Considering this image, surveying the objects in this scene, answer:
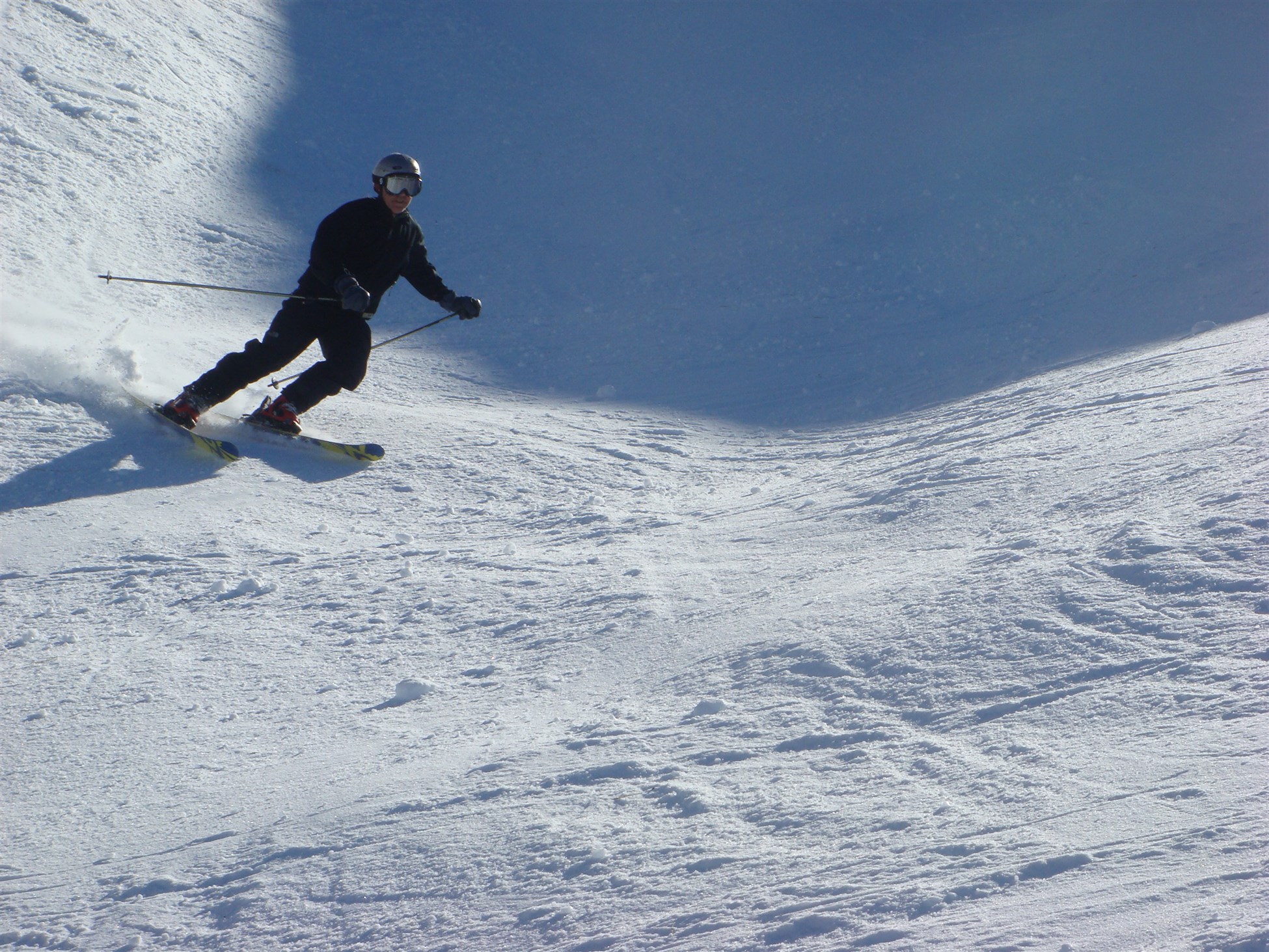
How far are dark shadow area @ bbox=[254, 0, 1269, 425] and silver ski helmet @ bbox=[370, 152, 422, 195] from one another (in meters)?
2.25

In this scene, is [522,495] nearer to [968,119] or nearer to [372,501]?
[372,501]

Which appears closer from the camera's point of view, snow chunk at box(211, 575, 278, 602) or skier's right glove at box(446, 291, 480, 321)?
snow chunk at box(211, 575, 278, 602)

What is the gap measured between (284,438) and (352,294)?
0.99 m

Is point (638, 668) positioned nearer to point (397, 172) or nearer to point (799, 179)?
point (397, 172)

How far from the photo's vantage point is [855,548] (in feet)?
13.9

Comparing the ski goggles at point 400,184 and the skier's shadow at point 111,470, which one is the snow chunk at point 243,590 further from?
the ski goggles at point 400,184

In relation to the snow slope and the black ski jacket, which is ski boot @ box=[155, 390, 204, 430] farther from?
the black ski jacket

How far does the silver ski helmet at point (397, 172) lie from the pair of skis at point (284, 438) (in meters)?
1.35

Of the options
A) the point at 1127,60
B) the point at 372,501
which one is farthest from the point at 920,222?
the point at 372,501

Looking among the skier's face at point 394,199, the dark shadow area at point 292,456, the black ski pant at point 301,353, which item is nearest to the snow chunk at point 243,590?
the dark shadow area at point 292,456

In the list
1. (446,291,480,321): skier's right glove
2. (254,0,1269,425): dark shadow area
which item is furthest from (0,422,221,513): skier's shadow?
(254,0,1269,425): dark shadow area

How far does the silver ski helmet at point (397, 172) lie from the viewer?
523 centimetres

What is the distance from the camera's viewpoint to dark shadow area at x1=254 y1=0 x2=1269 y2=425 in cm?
764

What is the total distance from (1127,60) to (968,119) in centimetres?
222
